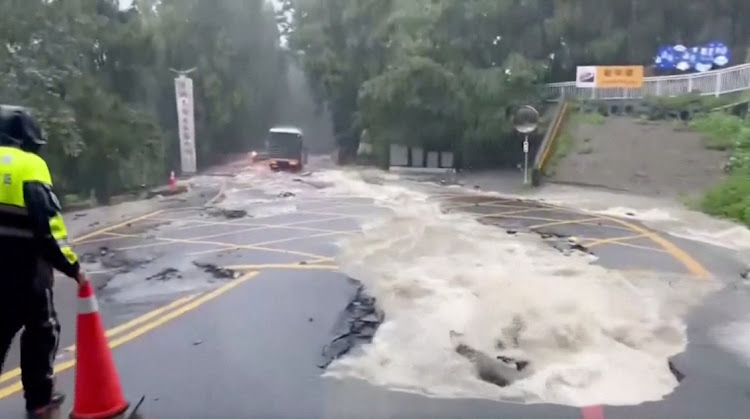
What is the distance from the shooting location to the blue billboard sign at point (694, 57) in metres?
26.3

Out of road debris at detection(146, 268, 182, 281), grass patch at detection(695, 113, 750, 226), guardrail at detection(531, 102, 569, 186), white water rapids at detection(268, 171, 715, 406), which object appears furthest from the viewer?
guardrail at detection(531, 102, 569, 186)

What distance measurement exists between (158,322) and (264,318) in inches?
35.9

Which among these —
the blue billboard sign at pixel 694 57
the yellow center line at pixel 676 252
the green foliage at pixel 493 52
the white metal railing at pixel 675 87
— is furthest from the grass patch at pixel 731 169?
the green foliage at pixel 493 52

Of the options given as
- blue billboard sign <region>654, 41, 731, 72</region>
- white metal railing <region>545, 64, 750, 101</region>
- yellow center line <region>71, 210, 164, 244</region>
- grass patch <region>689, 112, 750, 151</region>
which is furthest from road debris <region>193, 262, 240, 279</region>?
→ blue billboard sign <region>654, 41, 731, 72</region>

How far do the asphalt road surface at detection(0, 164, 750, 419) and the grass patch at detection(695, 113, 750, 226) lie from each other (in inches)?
84.8

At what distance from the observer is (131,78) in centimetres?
2656

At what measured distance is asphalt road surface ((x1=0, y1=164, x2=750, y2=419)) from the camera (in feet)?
14.9

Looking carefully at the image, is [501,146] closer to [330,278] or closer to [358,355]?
[330,278]

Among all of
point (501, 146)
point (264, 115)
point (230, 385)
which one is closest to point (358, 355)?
point (230, 385)

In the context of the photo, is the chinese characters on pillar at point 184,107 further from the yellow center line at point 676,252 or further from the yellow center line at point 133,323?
the yellow center line at point 133,323

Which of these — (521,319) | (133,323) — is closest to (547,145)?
(521,319)

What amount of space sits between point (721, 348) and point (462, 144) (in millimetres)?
21526

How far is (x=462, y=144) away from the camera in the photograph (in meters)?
26.9

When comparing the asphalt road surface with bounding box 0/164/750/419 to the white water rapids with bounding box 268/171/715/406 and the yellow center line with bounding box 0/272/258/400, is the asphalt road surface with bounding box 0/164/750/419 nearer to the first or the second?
the yellow center line with bounding box 0/272/258/400
